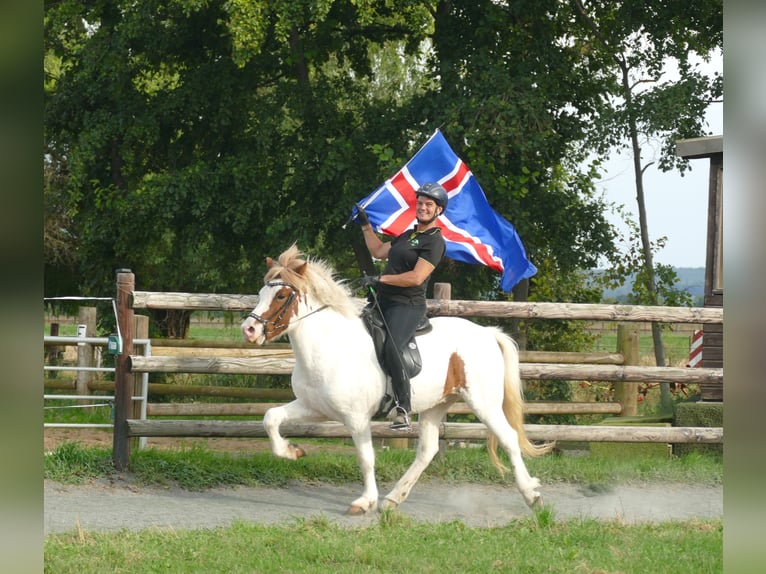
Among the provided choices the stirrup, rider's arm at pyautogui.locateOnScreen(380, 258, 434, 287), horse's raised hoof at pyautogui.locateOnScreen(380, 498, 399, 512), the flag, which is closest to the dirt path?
horse's raised hoof at pyautogui.locateOnScreen(380, 498, 399, 512)

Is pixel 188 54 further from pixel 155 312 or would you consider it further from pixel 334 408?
pixel 334 408

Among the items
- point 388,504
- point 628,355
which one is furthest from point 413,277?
point 628,355

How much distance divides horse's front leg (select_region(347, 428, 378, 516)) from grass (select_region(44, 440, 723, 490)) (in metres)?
1.50

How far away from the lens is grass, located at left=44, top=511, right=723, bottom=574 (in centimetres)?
542

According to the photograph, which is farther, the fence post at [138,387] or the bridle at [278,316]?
the fence post at [138,387]

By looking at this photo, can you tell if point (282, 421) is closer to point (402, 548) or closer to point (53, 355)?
point (402, 548)

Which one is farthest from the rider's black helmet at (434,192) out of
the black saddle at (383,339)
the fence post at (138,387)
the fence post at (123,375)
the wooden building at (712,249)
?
the wooden building at (712,249)

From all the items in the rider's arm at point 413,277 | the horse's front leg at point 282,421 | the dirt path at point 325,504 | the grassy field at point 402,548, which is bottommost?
the dirt path at point 325,504

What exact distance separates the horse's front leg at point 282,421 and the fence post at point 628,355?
670cm

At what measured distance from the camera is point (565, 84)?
18.7m

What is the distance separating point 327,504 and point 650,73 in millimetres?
13898

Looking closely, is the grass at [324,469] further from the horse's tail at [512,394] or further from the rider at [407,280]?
the rider at [407,280]

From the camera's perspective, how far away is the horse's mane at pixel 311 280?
24.7 feet

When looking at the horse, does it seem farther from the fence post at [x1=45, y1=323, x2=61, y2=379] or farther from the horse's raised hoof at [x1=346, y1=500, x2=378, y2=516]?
the fence post at [x1=45, y1=323, x2=61, y2=379]
